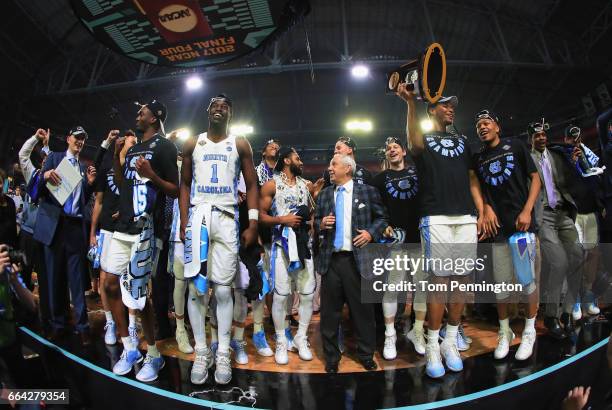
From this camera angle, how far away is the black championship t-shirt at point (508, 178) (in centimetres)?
317

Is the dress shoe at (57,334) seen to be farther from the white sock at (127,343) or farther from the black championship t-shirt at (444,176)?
the black championship t-shirt at (444,176)

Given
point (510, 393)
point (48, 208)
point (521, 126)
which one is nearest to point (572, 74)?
point (521, 126)

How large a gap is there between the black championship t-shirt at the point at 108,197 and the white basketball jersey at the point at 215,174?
1.07 m

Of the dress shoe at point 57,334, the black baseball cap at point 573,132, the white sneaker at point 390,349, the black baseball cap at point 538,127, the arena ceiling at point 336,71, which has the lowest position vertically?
the white sneaker at point 390,349

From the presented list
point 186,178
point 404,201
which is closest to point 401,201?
point 404,201

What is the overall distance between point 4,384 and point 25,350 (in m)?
1.50

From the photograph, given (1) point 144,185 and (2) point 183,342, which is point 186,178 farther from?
(2) point 183,342

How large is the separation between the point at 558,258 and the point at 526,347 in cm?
122

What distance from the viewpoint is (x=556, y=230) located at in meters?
4.09

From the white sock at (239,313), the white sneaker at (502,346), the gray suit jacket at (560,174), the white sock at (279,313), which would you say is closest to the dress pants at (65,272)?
the white sock at (239,313)

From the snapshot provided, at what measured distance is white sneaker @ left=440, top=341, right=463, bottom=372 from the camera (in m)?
2.84

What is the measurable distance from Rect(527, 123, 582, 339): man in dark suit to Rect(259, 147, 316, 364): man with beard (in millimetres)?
2377

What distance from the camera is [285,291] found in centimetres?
323

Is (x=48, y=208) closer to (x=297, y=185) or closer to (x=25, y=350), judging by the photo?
(x=25, y=350)
